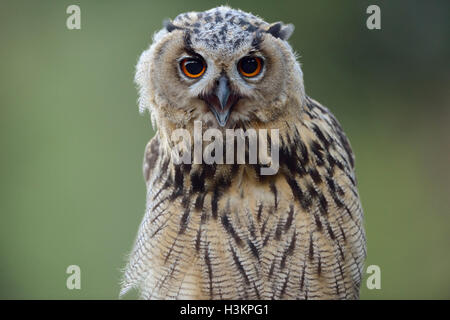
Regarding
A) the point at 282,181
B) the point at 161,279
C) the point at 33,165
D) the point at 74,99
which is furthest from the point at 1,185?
the point at 282,181

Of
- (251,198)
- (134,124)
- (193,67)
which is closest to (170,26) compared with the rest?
(193,67)

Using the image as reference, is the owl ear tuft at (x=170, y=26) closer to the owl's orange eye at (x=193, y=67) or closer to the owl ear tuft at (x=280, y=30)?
the owl's orange eye at (x=193, y=67)

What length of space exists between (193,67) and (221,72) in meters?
0.12

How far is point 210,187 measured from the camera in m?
2.18

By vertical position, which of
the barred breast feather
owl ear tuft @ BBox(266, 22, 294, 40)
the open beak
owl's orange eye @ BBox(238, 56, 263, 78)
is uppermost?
owl ear tuft @ BBox(266, 22, 294, 40)

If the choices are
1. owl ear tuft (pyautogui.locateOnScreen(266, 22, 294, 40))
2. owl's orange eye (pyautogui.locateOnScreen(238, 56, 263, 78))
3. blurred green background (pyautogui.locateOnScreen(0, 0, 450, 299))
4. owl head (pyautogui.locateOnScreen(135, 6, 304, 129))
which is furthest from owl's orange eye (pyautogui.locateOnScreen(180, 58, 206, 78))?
blurred green background (pyautogui.locateOnScreen(0, 0, 450, 299))

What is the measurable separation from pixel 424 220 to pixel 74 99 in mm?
3137

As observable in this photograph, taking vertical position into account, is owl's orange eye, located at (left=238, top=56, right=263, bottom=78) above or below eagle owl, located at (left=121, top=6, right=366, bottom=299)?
above

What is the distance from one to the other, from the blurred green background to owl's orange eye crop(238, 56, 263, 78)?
2.40 m

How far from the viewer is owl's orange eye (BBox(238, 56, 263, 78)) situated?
6.43ft

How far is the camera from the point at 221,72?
1925 mm

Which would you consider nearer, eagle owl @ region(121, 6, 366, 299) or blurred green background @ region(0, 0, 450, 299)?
eagle owl @ region(121, 6, 366, 299)

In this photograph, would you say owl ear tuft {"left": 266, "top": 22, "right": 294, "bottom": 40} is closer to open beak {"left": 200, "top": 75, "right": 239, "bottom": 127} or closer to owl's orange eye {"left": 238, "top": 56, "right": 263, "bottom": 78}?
owl's orange eye {"left": 238, "top": 56, "right": 263, "bottom": 78}

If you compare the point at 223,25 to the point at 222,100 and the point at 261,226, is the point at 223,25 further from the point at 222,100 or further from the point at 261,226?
the point at 261,226
